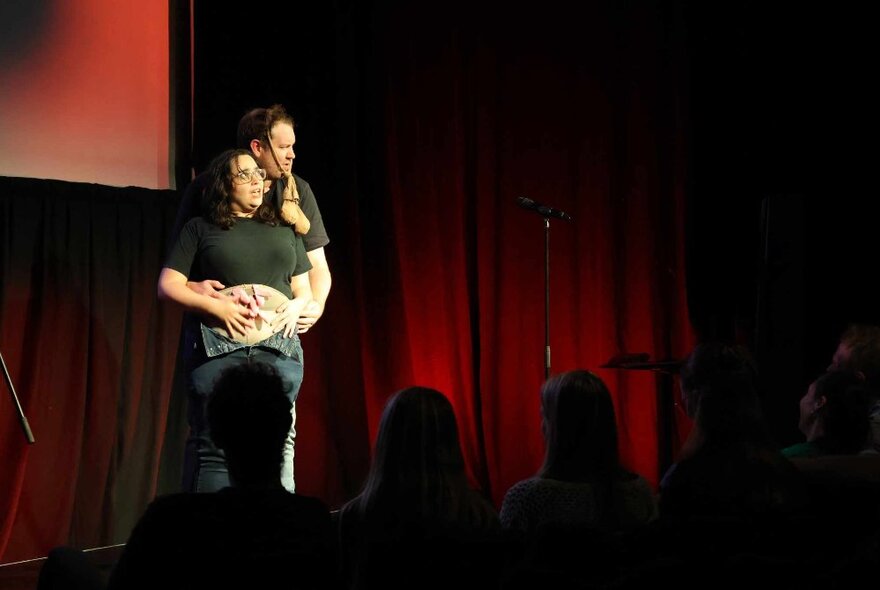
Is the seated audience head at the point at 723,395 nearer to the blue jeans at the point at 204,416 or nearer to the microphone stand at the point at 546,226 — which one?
the blue jeans at the point at 204,416

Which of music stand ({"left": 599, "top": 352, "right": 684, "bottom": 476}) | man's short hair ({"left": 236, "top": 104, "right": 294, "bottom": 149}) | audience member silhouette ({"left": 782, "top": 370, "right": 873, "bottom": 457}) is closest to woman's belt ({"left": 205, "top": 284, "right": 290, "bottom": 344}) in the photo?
man's short hair ({"left": 236, "top": 104, "right": 294, "bottom": 149})

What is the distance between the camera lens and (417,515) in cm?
206

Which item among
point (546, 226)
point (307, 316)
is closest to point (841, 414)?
point (307, 316)

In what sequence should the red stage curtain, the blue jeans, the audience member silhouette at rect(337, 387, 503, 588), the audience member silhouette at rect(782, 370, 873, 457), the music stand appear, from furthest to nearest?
the music stand → the red stage curtain → the blue jeans → the audience member silhouette at rect(782, 370, 873, 457) → the audience member silhouette at rect(337, 387, 503, 588)

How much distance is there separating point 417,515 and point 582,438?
541 millimetres

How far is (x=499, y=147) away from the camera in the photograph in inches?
222

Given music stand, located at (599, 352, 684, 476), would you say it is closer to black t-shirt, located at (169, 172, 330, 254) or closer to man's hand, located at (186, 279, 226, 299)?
black t-shirt, located at (169, 172, 330, 254)

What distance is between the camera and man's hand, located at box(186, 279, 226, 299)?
3.42 meters

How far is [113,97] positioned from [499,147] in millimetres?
1997

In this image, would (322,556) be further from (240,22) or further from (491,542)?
(240,22)

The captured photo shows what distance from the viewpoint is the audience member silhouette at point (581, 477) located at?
238 centimetres

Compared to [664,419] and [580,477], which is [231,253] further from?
[664,419]

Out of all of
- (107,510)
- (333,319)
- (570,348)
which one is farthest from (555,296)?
(107,510)

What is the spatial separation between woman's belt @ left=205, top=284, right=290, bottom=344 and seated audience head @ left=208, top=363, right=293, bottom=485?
1.38 metres
